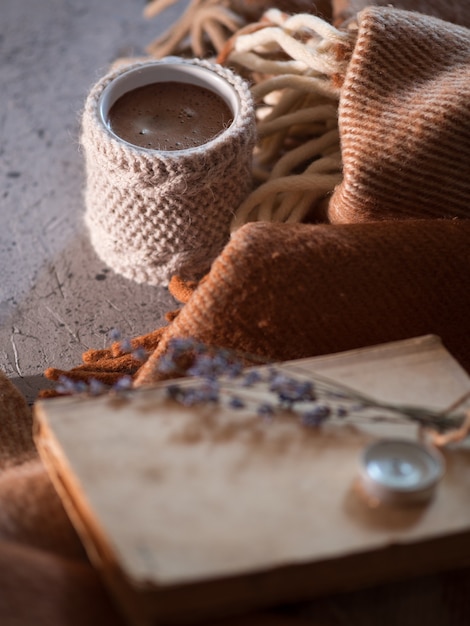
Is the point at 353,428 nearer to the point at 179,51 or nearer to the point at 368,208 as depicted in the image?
the point at 368,208

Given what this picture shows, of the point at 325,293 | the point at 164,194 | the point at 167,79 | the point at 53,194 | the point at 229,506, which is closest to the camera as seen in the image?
the point at 229,506

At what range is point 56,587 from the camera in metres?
0.51

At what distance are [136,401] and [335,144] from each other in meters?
0.49

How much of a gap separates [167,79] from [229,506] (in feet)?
1.85

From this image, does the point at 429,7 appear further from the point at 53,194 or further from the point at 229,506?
the point at 229,506

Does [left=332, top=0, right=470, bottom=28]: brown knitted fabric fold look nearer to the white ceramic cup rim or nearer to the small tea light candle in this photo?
the white ceramic cup rim

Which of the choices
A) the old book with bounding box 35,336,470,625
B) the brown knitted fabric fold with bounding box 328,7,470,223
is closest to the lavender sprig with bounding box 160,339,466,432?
the old book with bounding box 35,336,470,625

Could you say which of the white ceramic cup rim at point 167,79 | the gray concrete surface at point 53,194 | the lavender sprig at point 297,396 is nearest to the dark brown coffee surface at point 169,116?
the white ceramic cup rim at point 167,79

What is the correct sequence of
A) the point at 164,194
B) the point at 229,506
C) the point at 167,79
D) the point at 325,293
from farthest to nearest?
the point at 167,79
the point at 164,194
the point at 325,293
the point at 229,506

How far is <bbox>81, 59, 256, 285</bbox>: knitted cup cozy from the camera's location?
796 mm

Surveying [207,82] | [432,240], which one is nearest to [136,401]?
[432,240]

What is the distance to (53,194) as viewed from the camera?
1035 millimetres

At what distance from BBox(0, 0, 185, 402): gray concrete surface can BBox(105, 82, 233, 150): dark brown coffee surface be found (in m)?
0.13

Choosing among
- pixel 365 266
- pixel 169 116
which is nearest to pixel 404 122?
pixel 365 266
